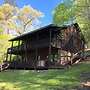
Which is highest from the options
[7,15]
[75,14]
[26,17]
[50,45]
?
[26,17]

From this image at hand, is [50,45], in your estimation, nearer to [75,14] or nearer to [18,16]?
[75,14]

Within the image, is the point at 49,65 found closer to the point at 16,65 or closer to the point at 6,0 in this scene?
the point at 16,65

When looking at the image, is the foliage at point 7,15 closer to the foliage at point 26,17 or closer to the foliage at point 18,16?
the foliage at point 18,16

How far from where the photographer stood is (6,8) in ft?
221

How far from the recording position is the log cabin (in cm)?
3701

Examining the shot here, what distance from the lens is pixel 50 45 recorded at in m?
36.5

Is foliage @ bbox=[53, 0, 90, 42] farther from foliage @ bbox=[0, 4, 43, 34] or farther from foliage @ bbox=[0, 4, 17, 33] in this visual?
foliage @ bbox=[0, 4, 43, 34]

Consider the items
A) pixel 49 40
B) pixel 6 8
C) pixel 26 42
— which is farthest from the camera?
pixel 6 8

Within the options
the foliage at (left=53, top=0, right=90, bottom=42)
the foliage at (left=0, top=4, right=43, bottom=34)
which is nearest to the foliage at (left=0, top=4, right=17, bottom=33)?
the foliage at (left=0, top=4, right=43, bottom=34)

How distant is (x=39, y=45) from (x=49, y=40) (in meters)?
2.63

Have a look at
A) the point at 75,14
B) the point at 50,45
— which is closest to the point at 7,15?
the point at 50,45

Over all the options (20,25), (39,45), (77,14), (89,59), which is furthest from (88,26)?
(20,25)

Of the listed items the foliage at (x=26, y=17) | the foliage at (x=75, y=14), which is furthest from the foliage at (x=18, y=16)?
the foliage at (x=75, y=14)

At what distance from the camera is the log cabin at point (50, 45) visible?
37006mm
